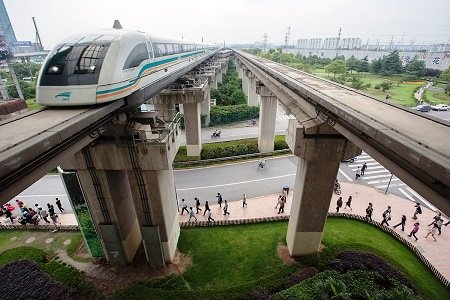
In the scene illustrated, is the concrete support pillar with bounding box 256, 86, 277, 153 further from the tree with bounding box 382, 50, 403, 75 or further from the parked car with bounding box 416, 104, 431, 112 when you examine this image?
the tree with bounding box 382, 50, 403, 75

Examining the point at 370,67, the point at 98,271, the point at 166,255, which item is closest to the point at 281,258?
the point at 166,255

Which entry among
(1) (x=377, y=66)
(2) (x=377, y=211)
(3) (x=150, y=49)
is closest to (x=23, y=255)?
(3) (x=150, y=49)

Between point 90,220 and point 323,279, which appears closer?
point 323,279

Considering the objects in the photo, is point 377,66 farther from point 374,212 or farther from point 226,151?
point 374,212

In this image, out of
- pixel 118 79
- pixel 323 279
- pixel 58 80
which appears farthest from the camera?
pixel 323 279

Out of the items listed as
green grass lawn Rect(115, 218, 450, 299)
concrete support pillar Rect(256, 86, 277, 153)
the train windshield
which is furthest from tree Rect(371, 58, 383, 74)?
the train windshield

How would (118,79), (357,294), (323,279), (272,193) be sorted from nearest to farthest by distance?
(118,79), (357,294), (323,279), (272,193)

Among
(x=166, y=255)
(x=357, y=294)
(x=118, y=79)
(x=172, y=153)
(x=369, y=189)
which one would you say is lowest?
(x=369, y=189)

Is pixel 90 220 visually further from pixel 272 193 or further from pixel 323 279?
pixel 272 193
